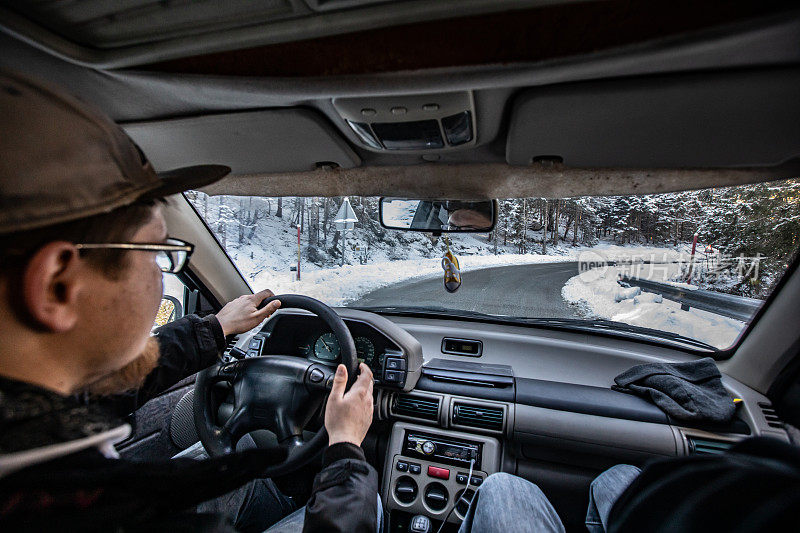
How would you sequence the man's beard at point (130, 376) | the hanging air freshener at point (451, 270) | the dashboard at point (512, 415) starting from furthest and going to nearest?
the hanging air freshener at point (451, 270), the dashboard at point (512, 415), the man's beard at point (130, 376)

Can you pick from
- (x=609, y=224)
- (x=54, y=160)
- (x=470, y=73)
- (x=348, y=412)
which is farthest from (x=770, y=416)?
(x=54, y=160)

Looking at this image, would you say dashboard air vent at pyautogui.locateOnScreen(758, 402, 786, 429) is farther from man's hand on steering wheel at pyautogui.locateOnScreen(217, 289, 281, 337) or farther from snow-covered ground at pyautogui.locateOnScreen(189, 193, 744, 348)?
man's hand on steering wheel at pyautogui.locateOnScreen(217, 289, 281, 337)

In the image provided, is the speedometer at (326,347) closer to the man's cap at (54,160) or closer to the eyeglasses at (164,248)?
the eyeglasses at (164,248)

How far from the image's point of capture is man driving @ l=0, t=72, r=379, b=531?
717mm

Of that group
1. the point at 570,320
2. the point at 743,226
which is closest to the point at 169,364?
the point at 570,320

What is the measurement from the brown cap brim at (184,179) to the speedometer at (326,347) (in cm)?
156

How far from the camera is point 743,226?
227cm

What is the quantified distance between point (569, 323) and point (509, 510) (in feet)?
5.45

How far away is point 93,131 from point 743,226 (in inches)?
126

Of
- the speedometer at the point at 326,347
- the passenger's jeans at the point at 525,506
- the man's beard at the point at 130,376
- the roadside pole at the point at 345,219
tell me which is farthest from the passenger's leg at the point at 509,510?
the roadside pole at the point at 345,219

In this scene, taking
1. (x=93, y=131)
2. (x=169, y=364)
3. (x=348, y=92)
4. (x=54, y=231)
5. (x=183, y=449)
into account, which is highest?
(x=348, y=92)

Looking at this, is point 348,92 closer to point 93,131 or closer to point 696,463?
point 93,131

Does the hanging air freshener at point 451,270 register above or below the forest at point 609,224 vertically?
below

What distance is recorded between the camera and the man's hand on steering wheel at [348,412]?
1.51 metres
